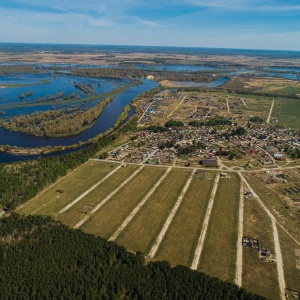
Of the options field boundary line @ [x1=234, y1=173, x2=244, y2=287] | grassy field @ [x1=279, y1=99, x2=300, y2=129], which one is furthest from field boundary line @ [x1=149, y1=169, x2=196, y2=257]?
grassy field @ [x1=279, y1=99, x2=300, y2=129]

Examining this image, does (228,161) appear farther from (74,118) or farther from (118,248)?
(74,118)

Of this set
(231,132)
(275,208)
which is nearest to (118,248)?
(275,208)

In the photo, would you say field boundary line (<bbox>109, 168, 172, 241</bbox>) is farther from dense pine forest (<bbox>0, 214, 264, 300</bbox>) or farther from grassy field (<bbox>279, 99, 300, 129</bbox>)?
grassy field (<bbox>279, 99, 300, 129</bbox>)

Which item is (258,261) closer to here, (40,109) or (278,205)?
(278,205)

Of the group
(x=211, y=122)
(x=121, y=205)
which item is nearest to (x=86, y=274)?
(x=121, y=205)

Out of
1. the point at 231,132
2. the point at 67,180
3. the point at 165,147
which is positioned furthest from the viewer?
the point at 231,132
